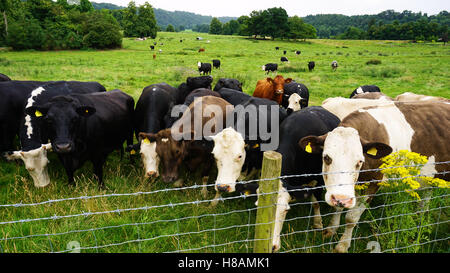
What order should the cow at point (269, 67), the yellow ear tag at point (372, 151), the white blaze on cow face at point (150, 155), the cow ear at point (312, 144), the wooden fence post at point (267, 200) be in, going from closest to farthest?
1. the wooden fence post at point (267, 200)
2. the yellow ear tag at point (372, 151)
3. the cow ear at point (312, 144)
4. the white blaze on cow face at point (150, 155)
5. the cow at point (269, 67)

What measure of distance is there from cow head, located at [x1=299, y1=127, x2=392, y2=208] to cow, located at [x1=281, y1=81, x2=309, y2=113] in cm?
604

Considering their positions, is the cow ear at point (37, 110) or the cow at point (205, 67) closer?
the cow ear at point (37, 110)

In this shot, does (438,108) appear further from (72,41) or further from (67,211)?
(72,41)

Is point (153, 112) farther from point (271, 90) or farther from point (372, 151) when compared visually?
point (271, 90)

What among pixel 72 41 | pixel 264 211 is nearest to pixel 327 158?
pixel 264 211

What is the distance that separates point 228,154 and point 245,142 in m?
0.52

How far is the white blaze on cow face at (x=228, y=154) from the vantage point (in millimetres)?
4270

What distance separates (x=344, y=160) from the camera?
10.8 feet

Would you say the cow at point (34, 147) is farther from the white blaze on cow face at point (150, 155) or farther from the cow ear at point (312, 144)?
the cow ear at point (312, 144)

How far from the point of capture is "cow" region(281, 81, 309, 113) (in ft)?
31.8

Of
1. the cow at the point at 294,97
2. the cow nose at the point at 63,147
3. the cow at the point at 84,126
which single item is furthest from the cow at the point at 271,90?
the cow nose at the point at 63,147

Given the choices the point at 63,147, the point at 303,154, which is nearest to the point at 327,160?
the point at 303,154

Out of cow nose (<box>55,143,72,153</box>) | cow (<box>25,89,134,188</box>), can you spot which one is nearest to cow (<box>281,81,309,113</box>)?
cow (<box>25,89,134,188</box>)

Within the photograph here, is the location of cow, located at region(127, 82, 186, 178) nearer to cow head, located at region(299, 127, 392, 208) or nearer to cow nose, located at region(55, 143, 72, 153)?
cow nose, located at region(55, 143, 72, 153)
